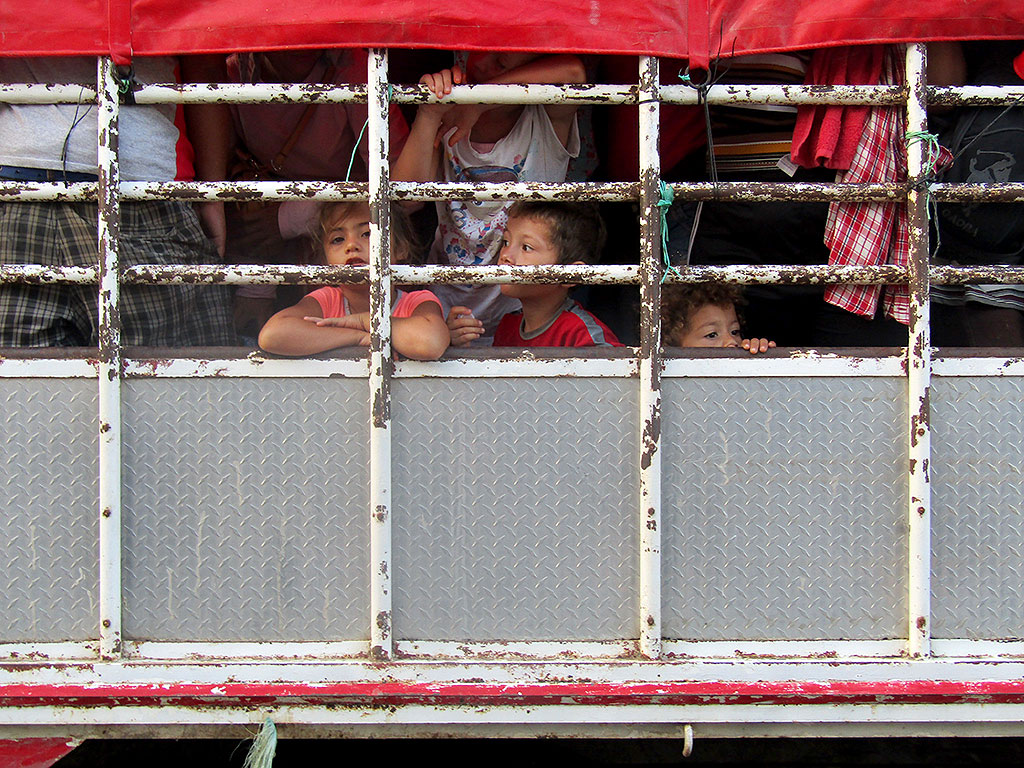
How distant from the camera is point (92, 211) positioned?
210cm

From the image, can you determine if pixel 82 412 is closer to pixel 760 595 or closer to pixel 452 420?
pixel 452 420

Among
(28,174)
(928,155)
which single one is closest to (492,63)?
(928,155)

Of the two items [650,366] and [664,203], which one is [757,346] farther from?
[664,203]

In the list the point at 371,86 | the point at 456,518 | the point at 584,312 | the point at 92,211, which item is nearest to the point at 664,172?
the point at 584,312

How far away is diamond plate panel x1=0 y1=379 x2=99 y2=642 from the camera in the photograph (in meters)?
1.98

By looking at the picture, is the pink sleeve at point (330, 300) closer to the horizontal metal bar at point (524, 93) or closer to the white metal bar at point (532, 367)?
the white metal bar at point (532, 367)

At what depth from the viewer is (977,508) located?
2027mm

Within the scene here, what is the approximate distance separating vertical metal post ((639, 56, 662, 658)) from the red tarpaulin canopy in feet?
0.53

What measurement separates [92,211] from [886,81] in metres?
1.95

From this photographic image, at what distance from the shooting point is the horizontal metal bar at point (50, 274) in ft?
6.38

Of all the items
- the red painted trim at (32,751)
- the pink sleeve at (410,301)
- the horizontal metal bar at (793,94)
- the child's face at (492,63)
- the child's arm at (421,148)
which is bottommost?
the red painted trim at (32,751)

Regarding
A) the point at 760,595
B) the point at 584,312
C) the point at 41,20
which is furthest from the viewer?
the point at 584,312

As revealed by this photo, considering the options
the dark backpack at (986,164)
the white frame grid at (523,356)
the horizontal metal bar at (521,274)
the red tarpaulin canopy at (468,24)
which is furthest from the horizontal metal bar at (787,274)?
the red tarpaulin canopy at (468,24)

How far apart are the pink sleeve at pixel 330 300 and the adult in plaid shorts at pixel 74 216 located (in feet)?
1.21
